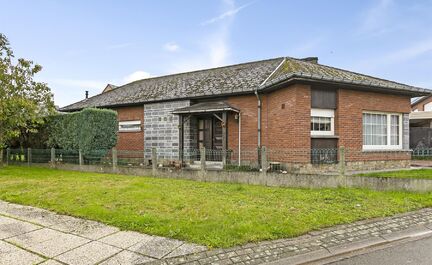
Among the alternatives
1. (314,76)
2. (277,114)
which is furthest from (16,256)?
(277,114)

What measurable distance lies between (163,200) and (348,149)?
8187mm

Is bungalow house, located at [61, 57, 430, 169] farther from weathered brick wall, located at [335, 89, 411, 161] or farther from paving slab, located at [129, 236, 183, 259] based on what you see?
paving slab, located at [129, 236, 183, 259]

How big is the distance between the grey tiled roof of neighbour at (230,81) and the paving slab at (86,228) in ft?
25.5

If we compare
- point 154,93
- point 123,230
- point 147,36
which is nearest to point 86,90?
point 154,93

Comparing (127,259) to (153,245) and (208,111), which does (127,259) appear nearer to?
(153,245)

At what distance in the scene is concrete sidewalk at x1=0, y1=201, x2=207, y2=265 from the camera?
392cm

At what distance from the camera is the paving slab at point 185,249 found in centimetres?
401

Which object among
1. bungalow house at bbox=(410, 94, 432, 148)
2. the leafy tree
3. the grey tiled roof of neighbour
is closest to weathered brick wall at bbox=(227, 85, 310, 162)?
the grey tiled roof of neighbour

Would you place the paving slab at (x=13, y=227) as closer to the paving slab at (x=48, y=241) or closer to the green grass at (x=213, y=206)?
the paving slab at (x=48, y=241)

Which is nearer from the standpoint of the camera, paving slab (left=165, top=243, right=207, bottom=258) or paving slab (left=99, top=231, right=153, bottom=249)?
paving slab (left=165, top=243, right=207, bottom=258)

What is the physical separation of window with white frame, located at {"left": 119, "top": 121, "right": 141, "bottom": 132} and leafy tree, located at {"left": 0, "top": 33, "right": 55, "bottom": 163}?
12.3 ft

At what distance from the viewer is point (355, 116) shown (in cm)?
1248

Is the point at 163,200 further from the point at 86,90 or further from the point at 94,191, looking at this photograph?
the point at 86,90

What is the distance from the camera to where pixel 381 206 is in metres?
6.64
